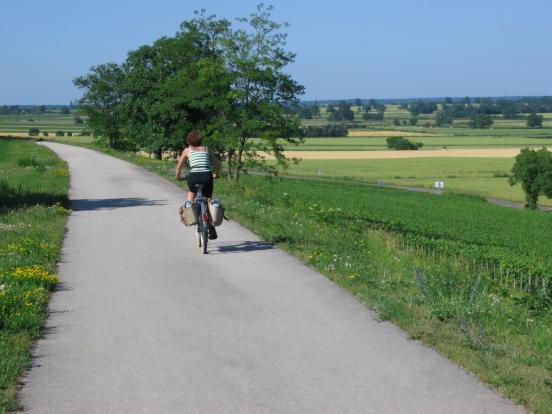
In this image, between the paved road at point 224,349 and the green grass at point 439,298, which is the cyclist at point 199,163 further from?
the green grass at point 439,298

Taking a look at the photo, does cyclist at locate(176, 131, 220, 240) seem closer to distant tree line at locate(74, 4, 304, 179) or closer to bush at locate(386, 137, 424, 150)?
distant tree line at locate(74, 4, 304, 179)

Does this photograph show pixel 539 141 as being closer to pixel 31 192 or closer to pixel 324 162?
pixel 324 162

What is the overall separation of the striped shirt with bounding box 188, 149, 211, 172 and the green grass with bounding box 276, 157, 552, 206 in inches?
2247

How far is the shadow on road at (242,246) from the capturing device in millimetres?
11703

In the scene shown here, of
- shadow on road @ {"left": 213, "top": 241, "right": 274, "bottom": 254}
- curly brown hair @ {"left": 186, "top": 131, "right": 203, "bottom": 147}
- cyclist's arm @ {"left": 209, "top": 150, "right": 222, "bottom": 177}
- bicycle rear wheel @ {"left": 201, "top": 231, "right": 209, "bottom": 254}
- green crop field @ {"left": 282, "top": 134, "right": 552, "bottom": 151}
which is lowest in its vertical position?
green crop field @ {"left": 282, "top": 134, "right": 552, "bottom": 151}

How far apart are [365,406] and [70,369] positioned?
2.26 meters

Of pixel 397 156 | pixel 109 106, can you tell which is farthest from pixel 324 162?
pixel 109 106

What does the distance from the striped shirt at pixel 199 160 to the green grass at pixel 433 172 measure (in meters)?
57.1

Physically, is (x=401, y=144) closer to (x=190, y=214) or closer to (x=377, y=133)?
(x=377, y=133)

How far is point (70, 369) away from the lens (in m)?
5.79

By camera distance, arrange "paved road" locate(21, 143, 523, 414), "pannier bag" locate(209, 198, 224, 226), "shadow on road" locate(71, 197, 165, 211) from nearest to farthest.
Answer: "paved road" locate(21, 143, 523, 414), "pannier bag" locate(209, 198, 224, 226), "shadow on road" locate(71, 197, 165, 211)

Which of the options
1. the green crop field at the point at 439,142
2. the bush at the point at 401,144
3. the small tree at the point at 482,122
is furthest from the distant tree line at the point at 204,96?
the small tree at the point at 482,122

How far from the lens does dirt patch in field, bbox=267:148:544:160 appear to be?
104 meters

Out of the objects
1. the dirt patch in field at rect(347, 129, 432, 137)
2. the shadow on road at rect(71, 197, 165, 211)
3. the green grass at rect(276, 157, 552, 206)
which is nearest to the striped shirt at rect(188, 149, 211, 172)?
the shadow on road at rect(71, 197, 165, 211)
